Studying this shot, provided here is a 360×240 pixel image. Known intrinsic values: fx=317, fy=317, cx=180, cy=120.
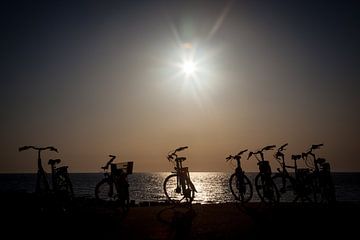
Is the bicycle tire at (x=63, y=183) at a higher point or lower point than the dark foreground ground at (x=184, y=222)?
higher

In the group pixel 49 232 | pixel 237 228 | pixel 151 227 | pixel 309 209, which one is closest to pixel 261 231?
pixel 237 228

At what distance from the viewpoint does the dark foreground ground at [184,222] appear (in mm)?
7750

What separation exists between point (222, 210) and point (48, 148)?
260 inches

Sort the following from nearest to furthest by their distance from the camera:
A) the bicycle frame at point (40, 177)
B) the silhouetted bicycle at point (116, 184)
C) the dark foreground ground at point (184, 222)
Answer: the dark foreground ground at point (184, 222)
the bicycle frame at point (40, 177)
the silhouetted bicycle at point (116, 184)

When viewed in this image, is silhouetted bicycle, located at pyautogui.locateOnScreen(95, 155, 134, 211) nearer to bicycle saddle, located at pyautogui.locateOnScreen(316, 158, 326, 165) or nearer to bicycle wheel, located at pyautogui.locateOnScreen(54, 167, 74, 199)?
bicycle wheel, located at pyautogui.locateOnScreen(54, 167, 74, 199)

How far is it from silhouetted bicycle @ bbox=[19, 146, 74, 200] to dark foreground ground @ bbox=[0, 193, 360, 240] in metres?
0.36

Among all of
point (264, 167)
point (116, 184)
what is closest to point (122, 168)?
point (116, 184)

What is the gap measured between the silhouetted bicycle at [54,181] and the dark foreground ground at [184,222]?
1.17ft

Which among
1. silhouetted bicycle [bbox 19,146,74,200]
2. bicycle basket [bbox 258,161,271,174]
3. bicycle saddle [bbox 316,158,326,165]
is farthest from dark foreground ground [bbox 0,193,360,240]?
bicycle saddle [bbox 316,158,326,165]

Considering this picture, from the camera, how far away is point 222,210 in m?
11.4

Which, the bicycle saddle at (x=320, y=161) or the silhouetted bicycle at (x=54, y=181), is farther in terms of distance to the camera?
the bicycle saddle at (x=320, y=161)

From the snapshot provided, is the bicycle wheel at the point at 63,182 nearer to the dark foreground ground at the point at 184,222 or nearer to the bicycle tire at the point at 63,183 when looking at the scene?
the bicycle tire at the point at 63,183

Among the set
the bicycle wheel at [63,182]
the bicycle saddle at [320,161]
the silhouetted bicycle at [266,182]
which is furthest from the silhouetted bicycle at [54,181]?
the bicycle saddle at [320,161]

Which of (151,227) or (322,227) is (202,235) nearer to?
(151,227)
